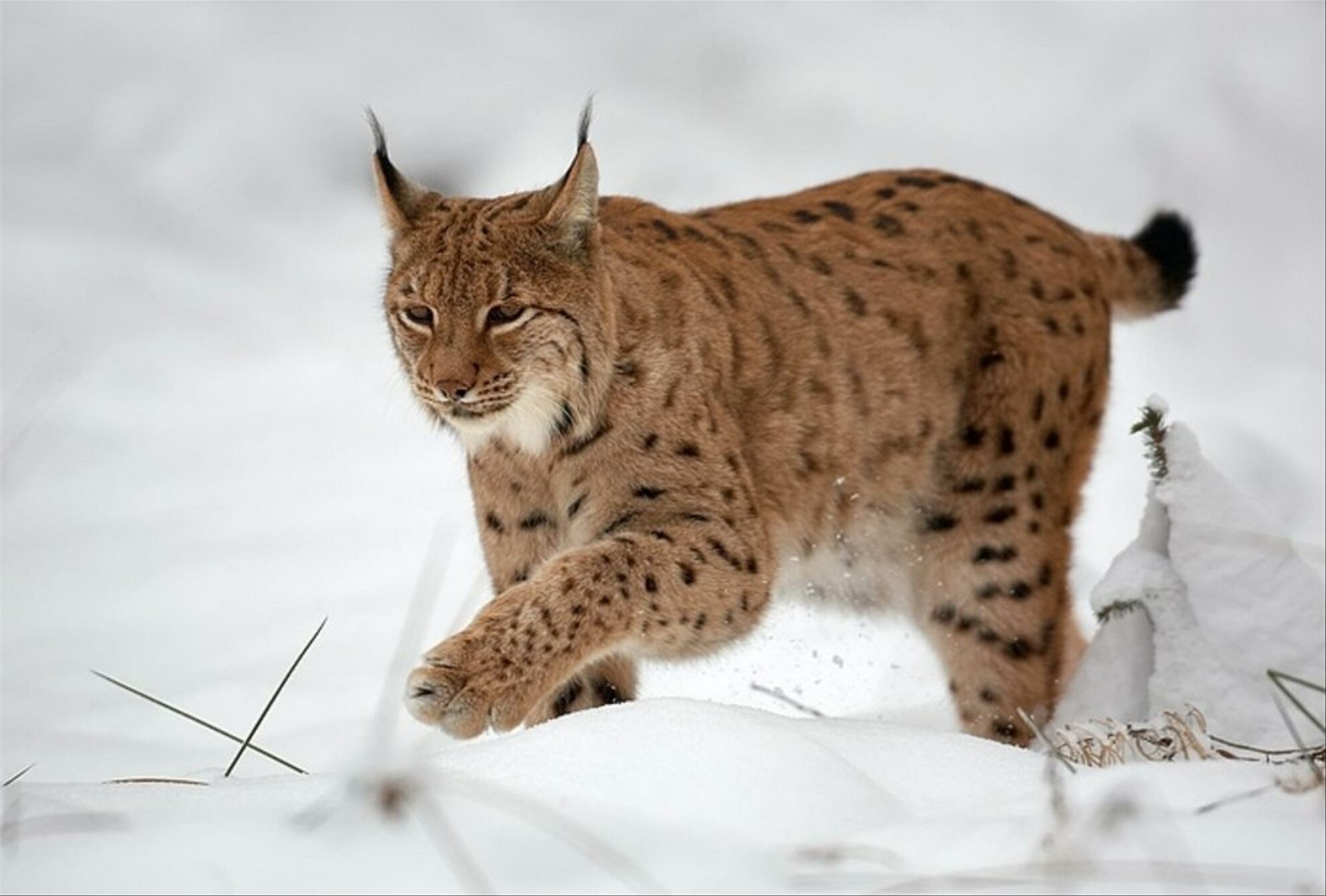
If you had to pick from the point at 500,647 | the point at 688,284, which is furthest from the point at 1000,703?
the point at 500,647

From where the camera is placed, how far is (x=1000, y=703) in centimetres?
577

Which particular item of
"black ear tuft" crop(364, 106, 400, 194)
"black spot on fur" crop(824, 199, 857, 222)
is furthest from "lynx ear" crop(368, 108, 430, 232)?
"black spot on fur" crop(824, 199, 857, 222)

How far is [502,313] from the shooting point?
187 inches

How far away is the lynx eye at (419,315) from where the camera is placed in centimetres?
480

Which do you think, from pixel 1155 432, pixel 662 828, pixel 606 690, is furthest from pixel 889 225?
pixel 662 828

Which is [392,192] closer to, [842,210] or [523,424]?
[523,424]

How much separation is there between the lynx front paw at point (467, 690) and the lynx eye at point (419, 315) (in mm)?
1042

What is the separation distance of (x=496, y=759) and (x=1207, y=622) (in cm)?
260

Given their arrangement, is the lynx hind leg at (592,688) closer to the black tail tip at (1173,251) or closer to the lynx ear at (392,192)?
the lynx ear at (392,192)

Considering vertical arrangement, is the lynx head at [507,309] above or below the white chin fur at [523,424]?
above

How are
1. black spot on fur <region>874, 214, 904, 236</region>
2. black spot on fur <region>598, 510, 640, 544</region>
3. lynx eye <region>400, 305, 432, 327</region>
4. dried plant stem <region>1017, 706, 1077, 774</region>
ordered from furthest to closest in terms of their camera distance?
black spot on fur <region>874, 214, 904, 236</region>, black spot on fur <region>598, 510, 640, 544</region>, lynx eye <region>400, 305, 432, 327</region>, dried plant stem <region>1017, 706, 1077, 774</region>

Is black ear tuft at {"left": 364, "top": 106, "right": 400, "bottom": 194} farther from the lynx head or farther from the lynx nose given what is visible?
the lynx nose

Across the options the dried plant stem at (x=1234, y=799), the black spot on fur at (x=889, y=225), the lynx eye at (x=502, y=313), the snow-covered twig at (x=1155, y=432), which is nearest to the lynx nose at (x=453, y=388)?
the lynx eye at (x=502, y=313)

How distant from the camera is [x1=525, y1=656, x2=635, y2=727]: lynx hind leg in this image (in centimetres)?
519
